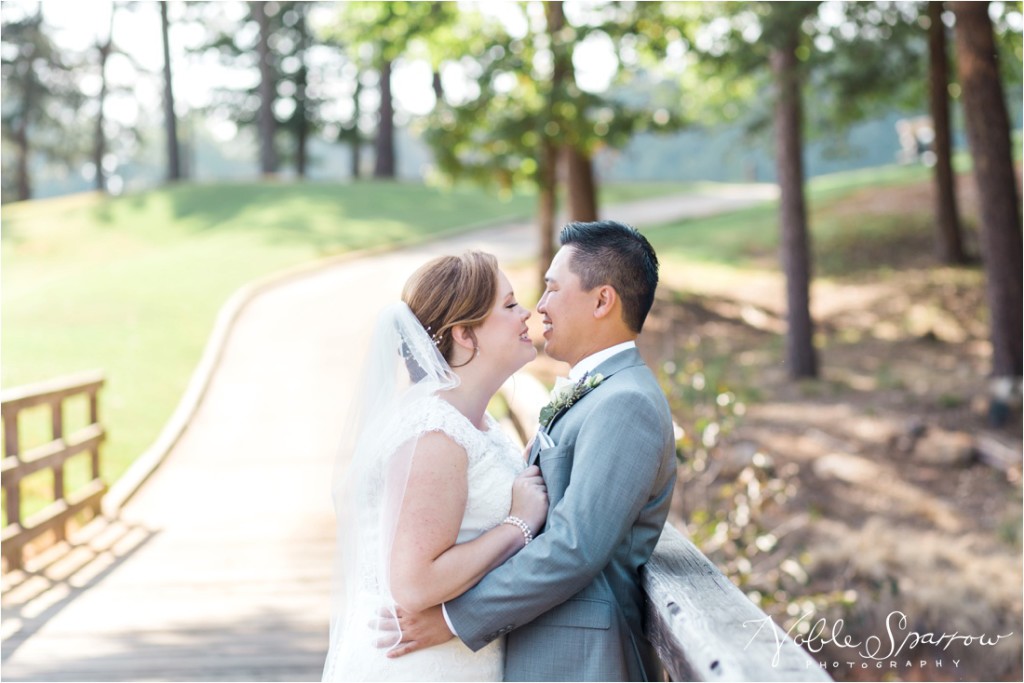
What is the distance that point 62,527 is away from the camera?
25.8 ft

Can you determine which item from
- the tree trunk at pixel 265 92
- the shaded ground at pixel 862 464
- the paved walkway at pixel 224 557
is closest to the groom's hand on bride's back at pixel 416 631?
the paved walkway at pixel 224 557

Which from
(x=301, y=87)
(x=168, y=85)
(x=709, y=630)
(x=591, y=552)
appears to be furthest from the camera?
(x=301, y=87)

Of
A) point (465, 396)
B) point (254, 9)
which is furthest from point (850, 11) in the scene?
point (254, 9)

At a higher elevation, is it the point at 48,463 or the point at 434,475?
the point at 434,475

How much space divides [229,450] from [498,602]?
8897 millimetres

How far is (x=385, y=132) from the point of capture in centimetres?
3850

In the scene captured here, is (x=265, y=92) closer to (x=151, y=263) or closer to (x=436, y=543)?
(x=151, y=263)

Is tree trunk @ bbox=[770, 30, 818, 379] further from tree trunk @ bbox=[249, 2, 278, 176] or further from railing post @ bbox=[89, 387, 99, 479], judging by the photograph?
tree trunk @ bbox=[249, 2, 278, 176]

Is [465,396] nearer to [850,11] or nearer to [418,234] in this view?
[850,11]

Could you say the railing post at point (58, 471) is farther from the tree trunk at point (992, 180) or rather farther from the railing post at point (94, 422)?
the tree trunk at point (992, 180)

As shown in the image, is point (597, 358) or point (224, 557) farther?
point (224, 557)


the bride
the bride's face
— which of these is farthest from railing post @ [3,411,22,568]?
the bride's face

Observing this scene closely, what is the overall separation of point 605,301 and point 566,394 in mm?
252

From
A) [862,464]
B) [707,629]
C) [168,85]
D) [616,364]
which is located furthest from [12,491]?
[168,85]
